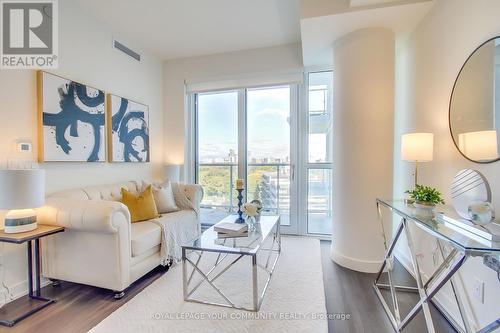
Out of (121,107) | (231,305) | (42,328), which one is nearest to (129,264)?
(42,328)

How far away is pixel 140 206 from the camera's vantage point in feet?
8.81

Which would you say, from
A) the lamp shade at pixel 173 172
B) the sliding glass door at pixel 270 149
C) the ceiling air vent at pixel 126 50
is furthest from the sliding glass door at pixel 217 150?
the ceiling air vent at pixel 126 50

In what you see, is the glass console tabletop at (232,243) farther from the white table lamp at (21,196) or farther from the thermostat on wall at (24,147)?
the thermostat on wall at (24,147)

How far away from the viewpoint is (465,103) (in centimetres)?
→ 171

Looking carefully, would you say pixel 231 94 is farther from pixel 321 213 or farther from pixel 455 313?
pixel 455 313

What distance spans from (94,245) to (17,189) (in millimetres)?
668

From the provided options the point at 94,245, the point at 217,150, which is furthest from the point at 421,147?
the point at 217,150

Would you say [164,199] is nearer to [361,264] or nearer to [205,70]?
[205,70]

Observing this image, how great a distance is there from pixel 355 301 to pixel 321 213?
1.77m

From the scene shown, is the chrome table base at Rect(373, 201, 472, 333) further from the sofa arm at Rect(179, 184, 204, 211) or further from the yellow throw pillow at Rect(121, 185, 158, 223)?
the yellow throw pillow at Rect(121, 185, 158, 223)

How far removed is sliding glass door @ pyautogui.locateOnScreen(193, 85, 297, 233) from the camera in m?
3.83

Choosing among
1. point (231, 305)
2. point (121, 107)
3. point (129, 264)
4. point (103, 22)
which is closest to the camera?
point (231, 305)

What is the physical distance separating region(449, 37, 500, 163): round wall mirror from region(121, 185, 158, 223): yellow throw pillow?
2779 mm

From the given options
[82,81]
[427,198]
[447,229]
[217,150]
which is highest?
[82,81]
